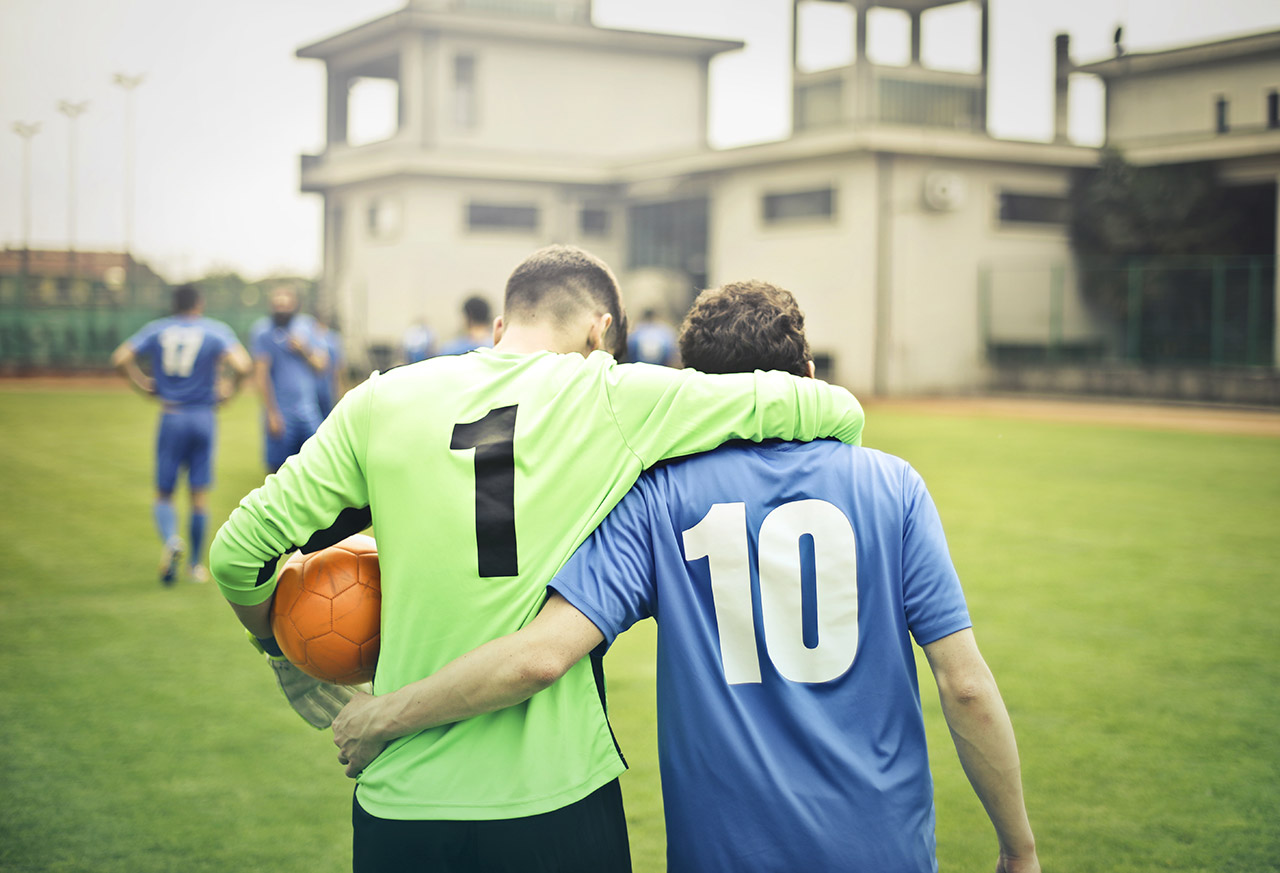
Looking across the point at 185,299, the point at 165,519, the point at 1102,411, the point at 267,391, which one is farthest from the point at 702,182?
the point at 165,519

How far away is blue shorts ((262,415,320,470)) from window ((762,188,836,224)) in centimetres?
2113

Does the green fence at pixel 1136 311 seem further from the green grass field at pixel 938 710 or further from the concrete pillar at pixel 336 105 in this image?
the concrete pillar at pixel 336 105

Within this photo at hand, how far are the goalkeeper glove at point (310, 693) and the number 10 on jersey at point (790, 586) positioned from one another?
100cm

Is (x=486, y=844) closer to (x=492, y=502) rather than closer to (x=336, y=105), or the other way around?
(x=492, y=502)

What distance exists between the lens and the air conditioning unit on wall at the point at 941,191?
2827 centimetres

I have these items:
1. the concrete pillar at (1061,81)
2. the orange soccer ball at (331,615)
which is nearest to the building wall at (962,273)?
the concrete pillar at (1061,81)

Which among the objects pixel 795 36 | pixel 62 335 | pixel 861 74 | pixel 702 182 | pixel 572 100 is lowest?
pixel 62 335

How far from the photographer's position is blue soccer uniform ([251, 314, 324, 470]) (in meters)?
10.2

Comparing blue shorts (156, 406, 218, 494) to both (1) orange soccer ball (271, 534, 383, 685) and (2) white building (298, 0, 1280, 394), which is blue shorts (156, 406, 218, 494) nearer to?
(1) orange soccer ball (271, 534, 383, 685)

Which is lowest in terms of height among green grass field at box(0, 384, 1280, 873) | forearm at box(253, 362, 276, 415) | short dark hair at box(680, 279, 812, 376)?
green grass field at box(0, 384, 1280, 873)

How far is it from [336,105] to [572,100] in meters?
9.13

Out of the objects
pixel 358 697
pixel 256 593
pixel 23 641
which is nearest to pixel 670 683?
pixel 358 697

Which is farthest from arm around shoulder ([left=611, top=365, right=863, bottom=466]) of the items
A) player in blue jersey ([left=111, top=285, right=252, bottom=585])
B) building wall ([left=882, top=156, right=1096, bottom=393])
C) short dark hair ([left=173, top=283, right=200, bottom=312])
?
building wall ([left=882, top=156, right=1096, bottom=393])

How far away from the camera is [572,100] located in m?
37.6
